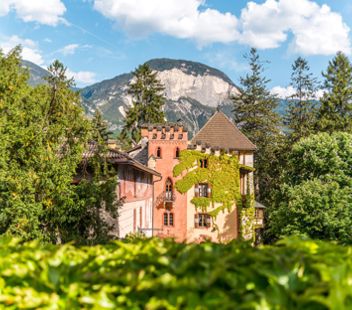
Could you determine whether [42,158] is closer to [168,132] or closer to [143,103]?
[168,132]

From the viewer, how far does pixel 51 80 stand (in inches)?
497

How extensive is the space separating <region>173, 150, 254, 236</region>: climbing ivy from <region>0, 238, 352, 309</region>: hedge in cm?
2499

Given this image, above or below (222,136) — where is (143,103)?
above

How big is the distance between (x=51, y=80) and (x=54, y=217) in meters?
4.88

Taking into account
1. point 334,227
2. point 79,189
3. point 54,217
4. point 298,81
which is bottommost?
point 334,227

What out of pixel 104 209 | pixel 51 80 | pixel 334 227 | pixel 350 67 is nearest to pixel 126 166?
pixel 104 209

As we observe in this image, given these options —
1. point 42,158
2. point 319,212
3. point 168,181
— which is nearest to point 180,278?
point 42,158

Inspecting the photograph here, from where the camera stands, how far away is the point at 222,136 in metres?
31.0

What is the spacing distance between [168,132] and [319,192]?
41.6 ft

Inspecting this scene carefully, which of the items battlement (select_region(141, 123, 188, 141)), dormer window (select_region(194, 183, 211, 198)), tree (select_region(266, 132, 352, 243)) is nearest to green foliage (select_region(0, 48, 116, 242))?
tree (select_region(266, 132, 352, 243))

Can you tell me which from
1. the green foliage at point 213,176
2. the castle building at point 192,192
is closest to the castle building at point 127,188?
the castle building at point 192,192

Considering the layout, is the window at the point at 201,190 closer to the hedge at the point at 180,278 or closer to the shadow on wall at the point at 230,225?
the shadow on wall at the point at 230,225

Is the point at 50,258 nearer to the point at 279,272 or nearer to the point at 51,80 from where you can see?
the point at 279,272

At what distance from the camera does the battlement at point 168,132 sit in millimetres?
28453
